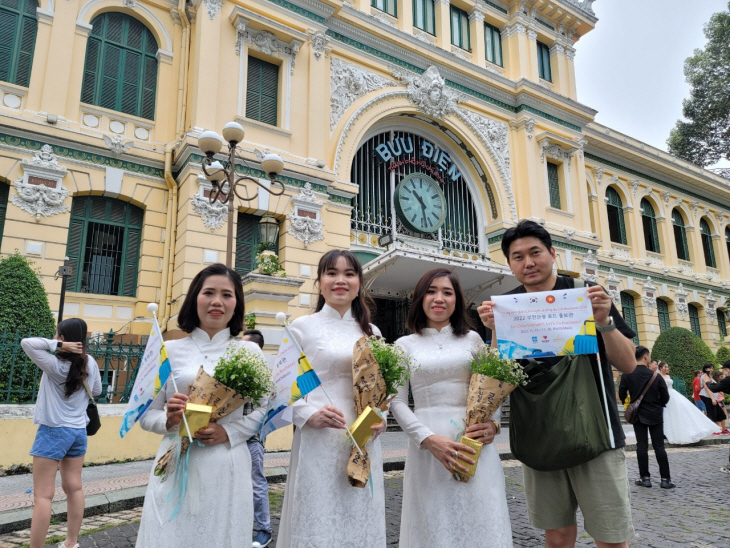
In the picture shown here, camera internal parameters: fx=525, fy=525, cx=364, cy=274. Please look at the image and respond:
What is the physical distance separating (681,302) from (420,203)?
1513 centimetres

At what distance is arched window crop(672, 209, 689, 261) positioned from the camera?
25344 mm

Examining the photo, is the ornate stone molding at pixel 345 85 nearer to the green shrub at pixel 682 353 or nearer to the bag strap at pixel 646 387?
the bag strap at pixel 646 387

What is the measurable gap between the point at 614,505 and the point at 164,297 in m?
10.9

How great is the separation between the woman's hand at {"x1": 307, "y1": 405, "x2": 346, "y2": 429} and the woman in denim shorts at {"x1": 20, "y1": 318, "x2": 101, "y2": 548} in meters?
2.51

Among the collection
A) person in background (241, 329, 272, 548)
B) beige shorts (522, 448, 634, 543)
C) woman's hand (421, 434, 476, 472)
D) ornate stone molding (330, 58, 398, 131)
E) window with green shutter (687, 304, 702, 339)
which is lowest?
person in background (241, 329, 272, 548)

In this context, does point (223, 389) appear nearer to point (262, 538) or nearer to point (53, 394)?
point (262, 538)

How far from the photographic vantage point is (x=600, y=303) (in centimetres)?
283

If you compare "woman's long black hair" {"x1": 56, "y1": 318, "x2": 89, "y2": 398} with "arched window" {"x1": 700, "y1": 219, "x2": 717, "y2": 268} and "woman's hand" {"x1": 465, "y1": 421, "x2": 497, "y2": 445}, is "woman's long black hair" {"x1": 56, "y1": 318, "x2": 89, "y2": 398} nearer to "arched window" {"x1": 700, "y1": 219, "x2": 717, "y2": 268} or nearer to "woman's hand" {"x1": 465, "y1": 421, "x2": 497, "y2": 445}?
"woman's hand" {"x1": 465, "y1": 421, "x2": 497, "y2": 445}

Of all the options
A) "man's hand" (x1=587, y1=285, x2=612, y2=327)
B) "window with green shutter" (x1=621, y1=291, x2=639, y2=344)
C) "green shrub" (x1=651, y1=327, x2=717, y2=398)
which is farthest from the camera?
"window with green shutter" (x1=621, y1=291, x2=639, y2=344)

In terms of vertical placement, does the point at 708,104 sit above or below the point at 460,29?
above

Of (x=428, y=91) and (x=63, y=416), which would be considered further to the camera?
(x=428, y=91)

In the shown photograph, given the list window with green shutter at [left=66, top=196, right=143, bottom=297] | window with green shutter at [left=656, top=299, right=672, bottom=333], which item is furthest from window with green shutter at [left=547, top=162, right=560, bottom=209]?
window with green shutter at [left=66, top=196, right=143, bottom=297]

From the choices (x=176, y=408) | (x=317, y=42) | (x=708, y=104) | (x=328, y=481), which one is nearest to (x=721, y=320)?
(x=708, y=104)

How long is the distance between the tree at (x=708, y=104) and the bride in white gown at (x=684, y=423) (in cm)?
2384
